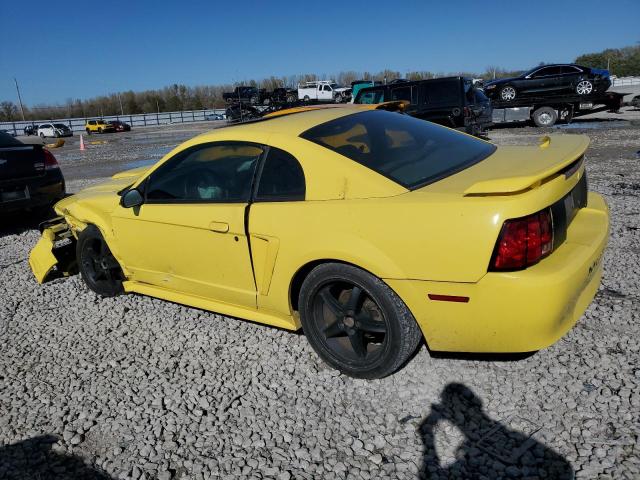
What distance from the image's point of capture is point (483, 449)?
7.43ft

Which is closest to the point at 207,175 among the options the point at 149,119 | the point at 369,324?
the point at 369,324

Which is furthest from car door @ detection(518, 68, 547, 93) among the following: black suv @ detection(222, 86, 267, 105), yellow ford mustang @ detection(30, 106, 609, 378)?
black suv @ detection(222, 86, 267, 105)

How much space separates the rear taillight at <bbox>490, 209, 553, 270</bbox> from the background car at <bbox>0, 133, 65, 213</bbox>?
637cm

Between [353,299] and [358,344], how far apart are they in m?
0.28

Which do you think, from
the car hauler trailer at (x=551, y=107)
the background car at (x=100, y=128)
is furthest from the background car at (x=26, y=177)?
the background car at (x=100, y=128)

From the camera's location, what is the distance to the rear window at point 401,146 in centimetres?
282

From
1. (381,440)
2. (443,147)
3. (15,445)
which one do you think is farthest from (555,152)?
(15,445)

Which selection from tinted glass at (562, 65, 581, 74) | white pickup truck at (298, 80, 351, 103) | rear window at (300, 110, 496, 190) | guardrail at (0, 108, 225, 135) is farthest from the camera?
guardrail at (0, 108, 225, 135)

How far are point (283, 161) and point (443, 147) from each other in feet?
3.48

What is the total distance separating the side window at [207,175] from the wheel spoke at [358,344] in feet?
3.44

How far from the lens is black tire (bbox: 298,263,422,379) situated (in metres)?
2.60

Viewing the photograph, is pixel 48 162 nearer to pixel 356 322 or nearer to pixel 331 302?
pixel 331 302

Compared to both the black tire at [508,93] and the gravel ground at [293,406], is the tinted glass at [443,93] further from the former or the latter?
the gravel ground at [293,406]

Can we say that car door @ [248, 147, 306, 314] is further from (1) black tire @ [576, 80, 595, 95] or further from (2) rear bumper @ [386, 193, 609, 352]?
(1) black tire @ [576, 80, 595, 95]
